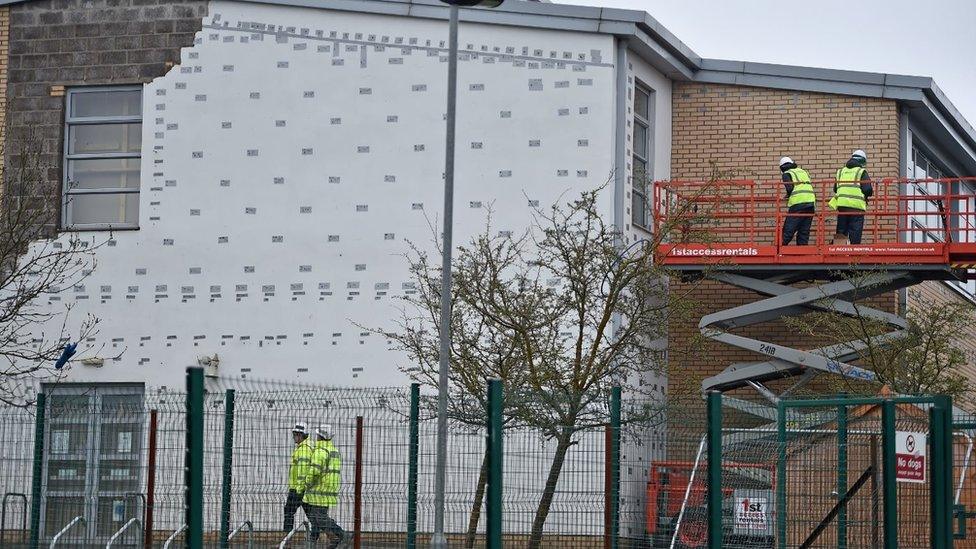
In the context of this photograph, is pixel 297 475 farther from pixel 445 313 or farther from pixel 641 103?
pixel 641 103

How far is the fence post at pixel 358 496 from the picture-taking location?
44.8 ft

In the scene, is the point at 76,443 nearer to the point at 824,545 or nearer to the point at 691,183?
the point at 824,545

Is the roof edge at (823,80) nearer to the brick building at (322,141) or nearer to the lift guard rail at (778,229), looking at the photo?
the brick building at (322,141)

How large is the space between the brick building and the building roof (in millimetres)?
35

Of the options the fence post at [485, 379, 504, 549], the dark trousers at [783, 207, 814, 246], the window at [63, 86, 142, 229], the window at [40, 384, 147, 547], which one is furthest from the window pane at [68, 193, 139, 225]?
the fence post at [485, 379, 504, 549]

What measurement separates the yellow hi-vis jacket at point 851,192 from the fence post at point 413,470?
39.5 feet

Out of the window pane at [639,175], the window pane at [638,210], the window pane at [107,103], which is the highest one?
the window pane at [107,103]

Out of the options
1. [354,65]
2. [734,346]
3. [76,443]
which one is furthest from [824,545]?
[354,65]

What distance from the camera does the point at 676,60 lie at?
25.7 meters

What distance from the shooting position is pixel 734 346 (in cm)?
2544

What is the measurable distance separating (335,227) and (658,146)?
5.33 meters

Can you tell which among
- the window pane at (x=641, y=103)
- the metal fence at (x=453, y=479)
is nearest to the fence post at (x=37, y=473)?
the metal fence at (x=453, y=479)

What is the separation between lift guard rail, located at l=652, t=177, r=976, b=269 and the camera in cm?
2334

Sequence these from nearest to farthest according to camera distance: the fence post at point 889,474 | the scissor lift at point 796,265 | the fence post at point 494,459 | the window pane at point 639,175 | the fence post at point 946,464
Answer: the fence post at point 494,459 → the fence post at point 889,474 → the fence post at point 946,464 → the scissor lift at point 796,265 → the window pane at point 639,175
